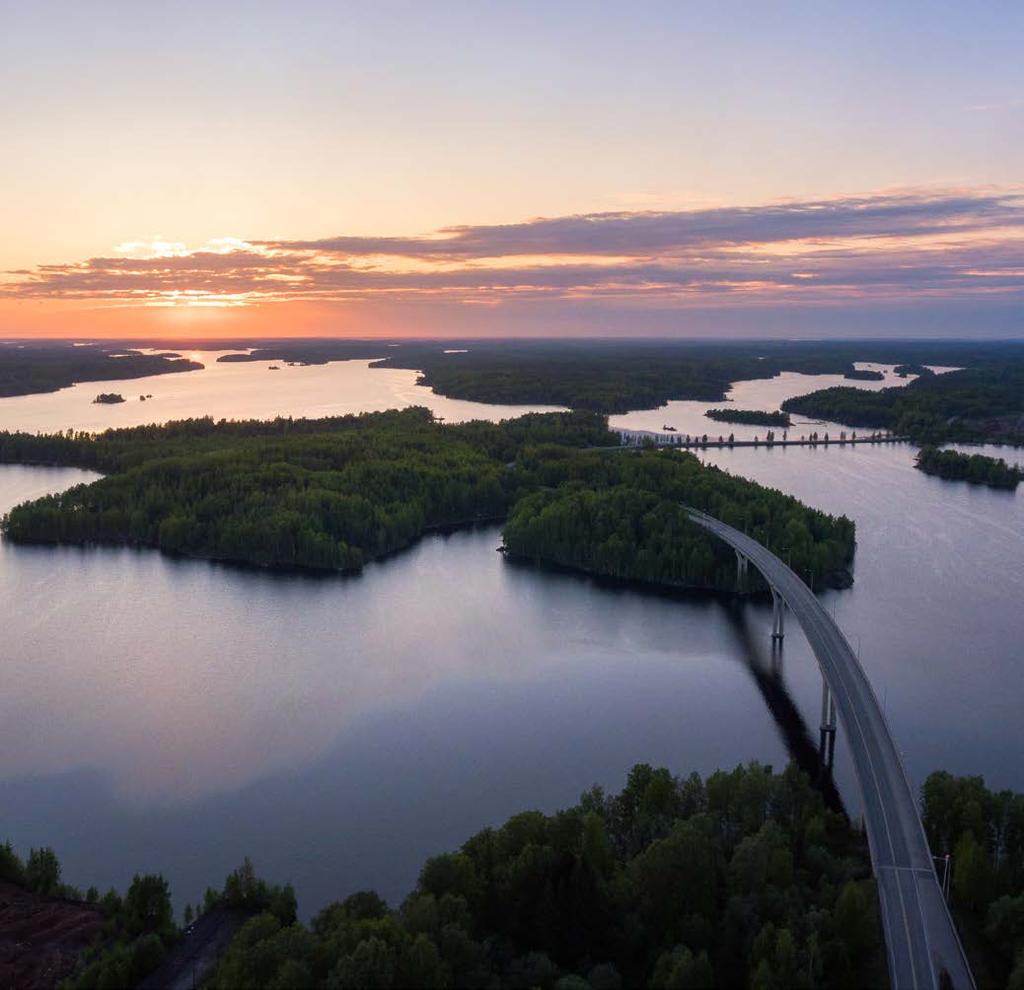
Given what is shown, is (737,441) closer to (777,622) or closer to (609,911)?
(777,622)

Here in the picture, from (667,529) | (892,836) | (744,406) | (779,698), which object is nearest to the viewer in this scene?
(892,836)

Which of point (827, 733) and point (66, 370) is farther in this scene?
point (66, 370)

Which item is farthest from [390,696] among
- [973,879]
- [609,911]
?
[973,879]

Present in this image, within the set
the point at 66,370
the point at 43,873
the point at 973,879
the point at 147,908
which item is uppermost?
the point at 66,370

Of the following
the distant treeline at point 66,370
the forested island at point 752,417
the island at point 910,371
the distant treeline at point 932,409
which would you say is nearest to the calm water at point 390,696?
the distant treeline at point 932,409

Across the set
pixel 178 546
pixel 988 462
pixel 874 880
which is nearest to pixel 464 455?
pixel 178 546
